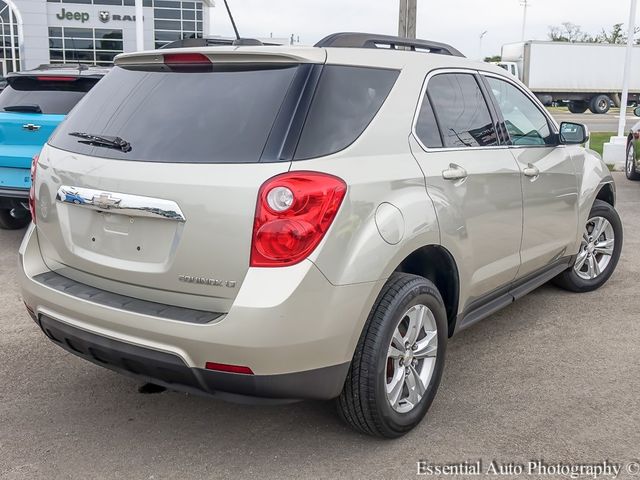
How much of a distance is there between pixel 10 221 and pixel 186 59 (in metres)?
5.29

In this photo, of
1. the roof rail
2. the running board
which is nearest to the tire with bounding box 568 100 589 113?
the running board

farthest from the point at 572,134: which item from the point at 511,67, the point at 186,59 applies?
the point at 511,67

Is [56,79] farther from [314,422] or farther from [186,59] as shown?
[314,422]

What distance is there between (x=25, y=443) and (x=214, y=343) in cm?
123

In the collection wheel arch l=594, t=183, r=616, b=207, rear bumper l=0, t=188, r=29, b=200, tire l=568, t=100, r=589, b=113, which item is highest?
wheel arch l=594, t=183, r=616, b=207

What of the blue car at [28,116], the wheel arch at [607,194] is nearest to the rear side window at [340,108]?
the wheel arch at [607,194]

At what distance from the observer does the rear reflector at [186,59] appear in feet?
9.91

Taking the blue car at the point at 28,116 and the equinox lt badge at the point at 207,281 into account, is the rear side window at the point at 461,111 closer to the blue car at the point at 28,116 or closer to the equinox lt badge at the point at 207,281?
the equinox lt badge at the point at 207,281

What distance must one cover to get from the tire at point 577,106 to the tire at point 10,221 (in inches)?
1384

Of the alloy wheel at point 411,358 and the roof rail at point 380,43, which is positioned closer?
the alloy wheel at point 411,358

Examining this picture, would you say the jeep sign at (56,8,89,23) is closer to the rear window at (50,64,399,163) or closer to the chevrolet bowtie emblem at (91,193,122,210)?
the rear window at (50,64,399,163)

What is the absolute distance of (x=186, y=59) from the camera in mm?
3068

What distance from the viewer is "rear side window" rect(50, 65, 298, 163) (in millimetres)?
2795

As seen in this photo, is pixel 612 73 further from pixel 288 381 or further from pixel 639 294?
pixel 288 381
